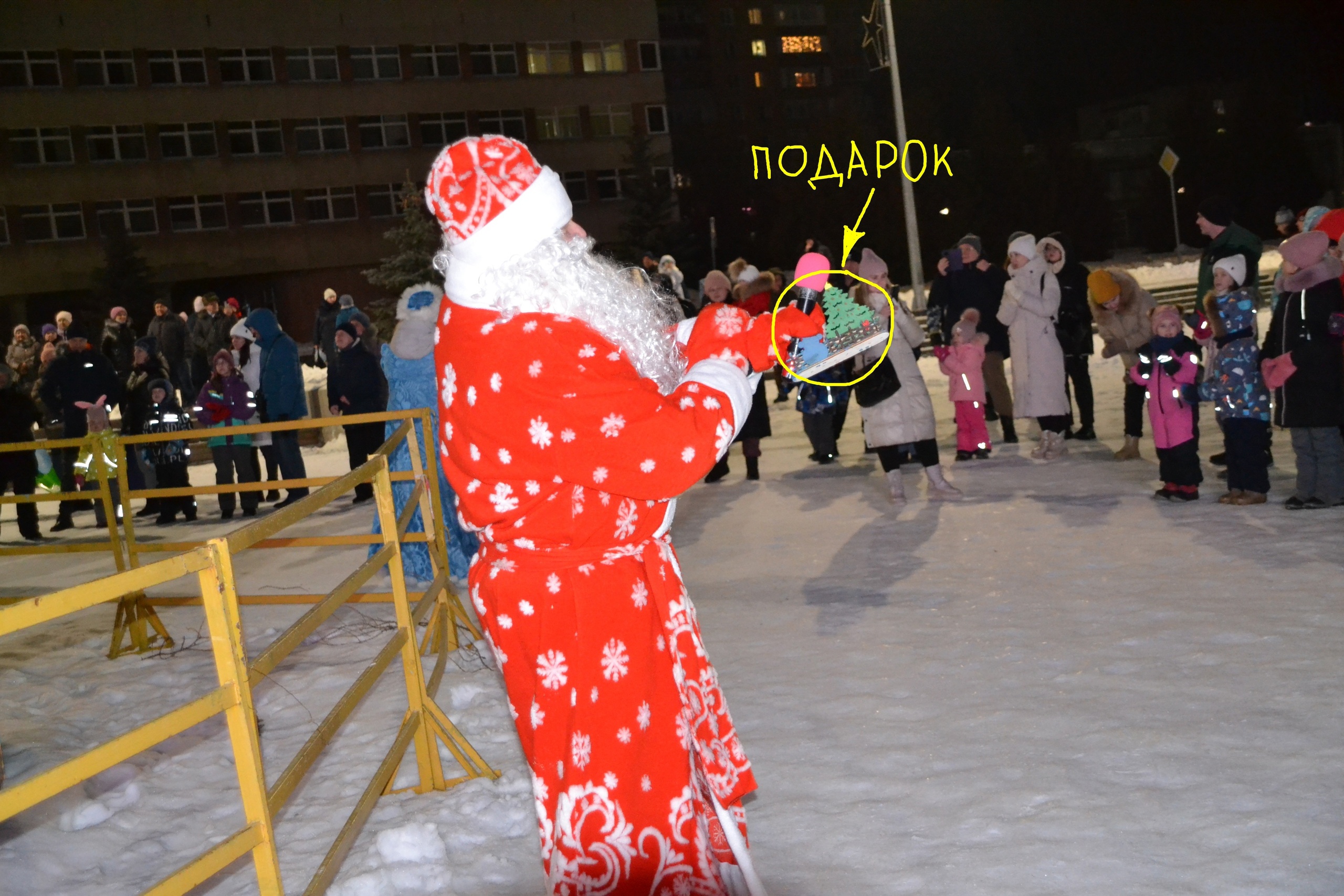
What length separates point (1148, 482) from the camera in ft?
28.5

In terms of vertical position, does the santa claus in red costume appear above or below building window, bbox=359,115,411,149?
below

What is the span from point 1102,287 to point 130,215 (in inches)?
1589

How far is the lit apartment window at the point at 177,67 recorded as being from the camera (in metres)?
41.6

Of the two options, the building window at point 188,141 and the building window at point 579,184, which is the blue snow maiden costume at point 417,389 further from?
the building window at point 579,184

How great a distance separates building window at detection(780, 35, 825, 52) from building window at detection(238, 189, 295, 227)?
55.5 metres

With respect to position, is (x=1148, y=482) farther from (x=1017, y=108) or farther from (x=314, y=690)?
(x=1017, y=108)

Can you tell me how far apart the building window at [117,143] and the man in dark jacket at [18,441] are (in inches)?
1333

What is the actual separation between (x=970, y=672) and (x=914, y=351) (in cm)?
484

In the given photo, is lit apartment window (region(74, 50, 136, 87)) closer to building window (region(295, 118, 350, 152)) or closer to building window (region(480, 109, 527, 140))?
building window (region(295, 118, 350, 152))

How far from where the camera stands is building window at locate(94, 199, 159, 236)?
42.2 m

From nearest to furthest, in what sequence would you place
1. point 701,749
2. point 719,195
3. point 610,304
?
point 610,304 < point 701,749 < point 719,195

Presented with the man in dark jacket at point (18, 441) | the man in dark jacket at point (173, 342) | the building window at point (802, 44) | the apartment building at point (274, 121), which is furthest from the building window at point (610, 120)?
the building window at point (802, 44)

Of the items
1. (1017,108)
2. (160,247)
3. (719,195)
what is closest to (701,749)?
(160,247)

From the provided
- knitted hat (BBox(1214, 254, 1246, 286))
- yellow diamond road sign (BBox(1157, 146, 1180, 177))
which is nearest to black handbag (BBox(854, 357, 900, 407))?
knitted hat (BBox(1214, 254, 1246, 286))
